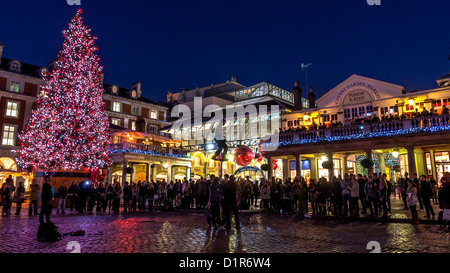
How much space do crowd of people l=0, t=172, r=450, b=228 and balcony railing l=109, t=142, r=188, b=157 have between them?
37.5ft

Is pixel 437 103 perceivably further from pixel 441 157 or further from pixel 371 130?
pixel 371 130

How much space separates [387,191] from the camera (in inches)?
542

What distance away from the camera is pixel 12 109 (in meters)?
39.7

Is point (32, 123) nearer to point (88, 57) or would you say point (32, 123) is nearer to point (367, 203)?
point (88, 57)

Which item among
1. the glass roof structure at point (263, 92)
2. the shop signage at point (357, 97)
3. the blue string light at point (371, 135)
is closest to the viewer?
the blue string light at point (371, 135)

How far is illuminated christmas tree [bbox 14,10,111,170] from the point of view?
23.4 m

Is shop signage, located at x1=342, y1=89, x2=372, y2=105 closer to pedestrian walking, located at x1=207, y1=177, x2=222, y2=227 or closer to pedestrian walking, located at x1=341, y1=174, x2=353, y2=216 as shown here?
pedestrian walking, located at x1=341, y1=174, x2=353, y2=216

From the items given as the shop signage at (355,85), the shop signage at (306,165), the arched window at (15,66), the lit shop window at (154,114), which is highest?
the arched window at (15,66)

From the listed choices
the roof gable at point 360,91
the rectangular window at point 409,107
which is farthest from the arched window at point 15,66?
the rectangular window at point 409,107

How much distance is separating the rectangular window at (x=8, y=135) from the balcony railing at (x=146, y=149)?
1612 centimetres

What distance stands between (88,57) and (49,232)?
2063 centimetres

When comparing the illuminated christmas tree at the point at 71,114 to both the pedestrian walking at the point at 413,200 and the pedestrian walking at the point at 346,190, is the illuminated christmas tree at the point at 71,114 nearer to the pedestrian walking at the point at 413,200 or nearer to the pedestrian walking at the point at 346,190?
the pedestrian walking at the point at 346,190

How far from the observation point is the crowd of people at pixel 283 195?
11.5 meters

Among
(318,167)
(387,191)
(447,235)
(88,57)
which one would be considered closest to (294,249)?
(447,235)
